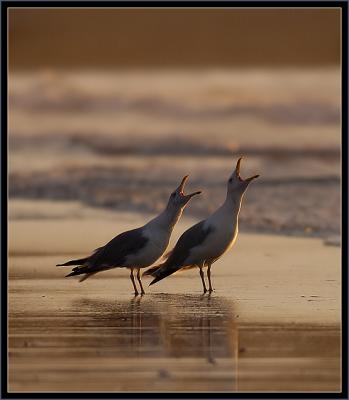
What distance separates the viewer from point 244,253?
12.8 m

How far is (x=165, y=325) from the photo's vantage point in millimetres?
8969

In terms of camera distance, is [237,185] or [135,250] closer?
[135,250]

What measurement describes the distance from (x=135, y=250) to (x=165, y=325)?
1.85 metres

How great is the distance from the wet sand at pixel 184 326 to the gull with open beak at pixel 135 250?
0.21 metres

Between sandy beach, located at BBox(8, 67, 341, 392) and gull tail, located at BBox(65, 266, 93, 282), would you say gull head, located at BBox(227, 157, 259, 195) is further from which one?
gull tail, located at BBox(65, 266, 93, 282)

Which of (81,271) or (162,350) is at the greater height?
(81,271)

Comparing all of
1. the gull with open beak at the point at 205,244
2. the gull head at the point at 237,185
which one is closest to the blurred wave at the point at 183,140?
the gull head at the point at 237,185

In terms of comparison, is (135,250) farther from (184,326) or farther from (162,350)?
(162,350)

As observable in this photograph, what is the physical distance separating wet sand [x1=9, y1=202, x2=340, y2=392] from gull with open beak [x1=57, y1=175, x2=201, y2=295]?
0.21 metres

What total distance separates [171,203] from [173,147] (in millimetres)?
15745

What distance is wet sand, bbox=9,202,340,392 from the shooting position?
289 inches

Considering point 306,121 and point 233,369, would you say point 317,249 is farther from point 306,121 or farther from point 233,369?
point 306,121

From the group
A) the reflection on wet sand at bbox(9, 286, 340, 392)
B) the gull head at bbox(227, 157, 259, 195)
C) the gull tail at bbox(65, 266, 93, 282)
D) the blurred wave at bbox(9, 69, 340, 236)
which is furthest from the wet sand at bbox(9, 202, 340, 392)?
the blurred wave at bbox(9, 69, 340, 236)

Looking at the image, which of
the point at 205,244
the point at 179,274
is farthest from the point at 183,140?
the point at 205,244
